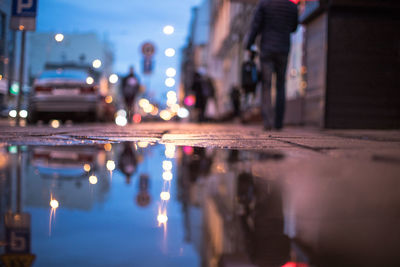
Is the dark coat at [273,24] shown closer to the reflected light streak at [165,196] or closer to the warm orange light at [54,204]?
the reflected light streak at [165,196]

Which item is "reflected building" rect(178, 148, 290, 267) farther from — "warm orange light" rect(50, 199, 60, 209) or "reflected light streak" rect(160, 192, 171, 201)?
"warm orange light" rect(50, 199, 60, 209)

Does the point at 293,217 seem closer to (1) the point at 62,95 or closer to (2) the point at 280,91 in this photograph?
(2) the point at 280,91

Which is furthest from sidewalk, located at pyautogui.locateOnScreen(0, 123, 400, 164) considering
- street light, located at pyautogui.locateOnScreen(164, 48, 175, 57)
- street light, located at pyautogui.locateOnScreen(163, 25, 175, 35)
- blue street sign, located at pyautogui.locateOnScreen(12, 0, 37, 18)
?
street light, located at pyautogui.locateOnScreen(164, 48, 175, 57)

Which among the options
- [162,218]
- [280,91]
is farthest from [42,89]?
[162,218]

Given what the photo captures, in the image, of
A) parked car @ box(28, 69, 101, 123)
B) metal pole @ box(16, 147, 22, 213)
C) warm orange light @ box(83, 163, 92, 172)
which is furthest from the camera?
parked car @ box(28, 69, 101, 123)

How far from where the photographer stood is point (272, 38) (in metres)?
6.70

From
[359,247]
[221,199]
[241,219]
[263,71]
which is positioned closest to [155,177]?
[221,199]

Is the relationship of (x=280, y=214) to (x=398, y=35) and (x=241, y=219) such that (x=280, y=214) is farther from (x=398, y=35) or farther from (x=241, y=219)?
(x=398, y=35)

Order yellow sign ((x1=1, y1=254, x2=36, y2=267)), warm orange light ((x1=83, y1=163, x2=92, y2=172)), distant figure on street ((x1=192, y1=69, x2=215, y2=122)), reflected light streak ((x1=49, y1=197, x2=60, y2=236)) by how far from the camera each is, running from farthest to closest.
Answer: distant figure on street ((x1=192, y1=69, x2=215, y2=122)) < warm orange light ((x1=83, y1=163, x2=92, y2=172)) < reflected light streak ((x1=49, y1=197, x2=60, y2=236)) < yellow sign ((x1=1, y1=254, x2=36, y2=267))

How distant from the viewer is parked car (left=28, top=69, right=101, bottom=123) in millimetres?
11031

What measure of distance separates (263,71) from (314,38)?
2.69 m

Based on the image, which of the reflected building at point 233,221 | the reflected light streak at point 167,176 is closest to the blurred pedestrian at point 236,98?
the reflected light streak at point 167,176

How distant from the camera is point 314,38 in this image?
8.91m

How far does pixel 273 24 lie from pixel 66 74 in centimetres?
649
